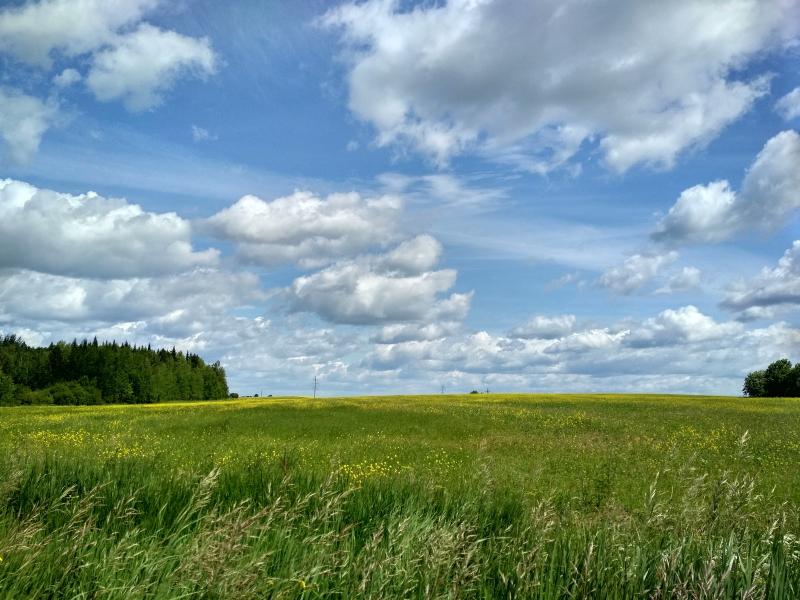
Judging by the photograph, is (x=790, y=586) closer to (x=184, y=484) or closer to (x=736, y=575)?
(x=736, y=575)

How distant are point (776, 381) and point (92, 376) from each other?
131 meters

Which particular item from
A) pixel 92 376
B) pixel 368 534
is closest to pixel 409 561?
pixel 368 534

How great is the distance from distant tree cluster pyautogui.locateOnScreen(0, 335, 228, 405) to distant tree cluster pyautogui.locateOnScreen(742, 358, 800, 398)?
4468 inches

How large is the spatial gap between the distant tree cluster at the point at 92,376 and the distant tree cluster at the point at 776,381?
372 ft

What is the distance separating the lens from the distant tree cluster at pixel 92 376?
11050 centimetres

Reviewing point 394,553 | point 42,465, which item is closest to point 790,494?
point 394,553

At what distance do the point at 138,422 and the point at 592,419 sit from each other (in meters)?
27.6

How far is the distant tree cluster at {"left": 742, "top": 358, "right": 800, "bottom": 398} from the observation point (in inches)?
4429

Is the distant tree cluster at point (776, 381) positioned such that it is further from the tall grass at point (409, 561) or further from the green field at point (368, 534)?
the tall grass at point (409, 561)

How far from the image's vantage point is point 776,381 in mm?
120062

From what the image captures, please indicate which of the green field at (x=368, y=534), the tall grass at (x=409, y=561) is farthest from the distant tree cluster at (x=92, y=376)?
the tall grass at (x=409, y=561)

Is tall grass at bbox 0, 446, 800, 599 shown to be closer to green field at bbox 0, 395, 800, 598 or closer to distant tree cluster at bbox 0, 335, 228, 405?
green field at bbox 0, 395, 800, 598

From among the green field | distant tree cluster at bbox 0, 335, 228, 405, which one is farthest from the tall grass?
distant tree cluster at bbox 0, 335, 228, 405

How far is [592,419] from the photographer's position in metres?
39.4
